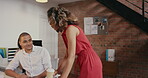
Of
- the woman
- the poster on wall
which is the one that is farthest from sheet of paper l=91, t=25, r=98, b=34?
the woman

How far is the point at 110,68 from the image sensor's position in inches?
139

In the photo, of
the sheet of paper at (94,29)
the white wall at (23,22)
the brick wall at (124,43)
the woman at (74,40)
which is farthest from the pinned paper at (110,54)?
the woman at (74,40)

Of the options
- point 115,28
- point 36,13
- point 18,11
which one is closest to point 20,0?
point 18,11

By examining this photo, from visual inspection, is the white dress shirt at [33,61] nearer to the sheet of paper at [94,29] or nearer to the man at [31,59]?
the man at [31,59]

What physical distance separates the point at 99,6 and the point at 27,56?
2.67m

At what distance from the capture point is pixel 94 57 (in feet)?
4.29

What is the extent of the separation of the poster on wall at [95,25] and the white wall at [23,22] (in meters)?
1.19

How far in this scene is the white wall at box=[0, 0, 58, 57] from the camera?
3.18 m

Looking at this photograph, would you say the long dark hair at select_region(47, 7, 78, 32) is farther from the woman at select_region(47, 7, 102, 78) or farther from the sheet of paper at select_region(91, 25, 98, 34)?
the sheet of paper at select_region(91, 25, 98, 34)

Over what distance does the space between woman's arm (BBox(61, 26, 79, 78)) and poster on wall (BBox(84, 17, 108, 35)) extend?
267 cm

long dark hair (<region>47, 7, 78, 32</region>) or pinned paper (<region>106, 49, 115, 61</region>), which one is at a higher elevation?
long dark hair (<region>47, 7, 78, 32</region>)

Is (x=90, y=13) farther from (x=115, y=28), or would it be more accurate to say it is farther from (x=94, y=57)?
(x=94, y=57)

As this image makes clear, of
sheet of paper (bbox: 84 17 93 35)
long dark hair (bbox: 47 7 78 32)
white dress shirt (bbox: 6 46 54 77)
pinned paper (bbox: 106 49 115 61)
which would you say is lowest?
pinned paper (bbox: 106 49 115 61)

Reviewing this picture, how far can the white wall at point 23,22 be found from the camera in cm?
318
